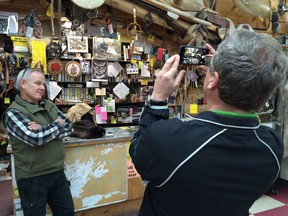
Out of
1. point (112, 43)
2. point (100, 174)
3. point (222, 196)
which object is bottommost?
point (100, 174)

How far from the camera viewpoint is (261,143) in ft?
2.55

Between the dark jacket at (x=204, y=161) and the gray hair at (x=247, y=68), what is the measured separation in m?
0.07

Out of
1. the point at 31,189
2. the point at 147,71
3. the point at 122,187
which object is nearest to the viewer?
the point at 31,189

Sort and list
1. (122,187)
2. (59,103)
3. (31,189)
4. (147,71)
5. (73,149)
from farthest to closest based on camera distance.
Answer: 1. (147,71)
2. (59,103)
3. (122,187)
4. (73,149)
5. (31,189)

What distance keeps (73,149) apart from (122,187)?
0.61m

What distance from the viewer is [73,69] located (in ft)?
12.7

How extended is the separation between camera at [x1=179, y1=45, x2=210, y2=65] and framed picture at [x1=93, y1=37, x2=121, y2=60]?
10.4 ft

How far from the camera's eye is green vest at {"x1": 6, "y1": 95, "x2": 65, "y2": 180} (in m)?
1.77

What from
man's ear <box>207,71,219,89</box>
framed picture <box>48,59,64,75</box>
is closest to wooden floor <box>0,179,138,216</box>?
framed picture <box>48,59,64,75</box>

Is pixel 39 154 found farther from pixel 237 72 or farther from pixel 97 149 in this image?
pixel 237 72

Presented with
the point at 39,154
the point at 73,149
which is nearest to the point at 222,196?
the point at 39,154

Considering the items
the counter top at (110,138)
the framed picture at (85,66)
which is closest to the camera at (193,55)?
the counter top at (110,138)

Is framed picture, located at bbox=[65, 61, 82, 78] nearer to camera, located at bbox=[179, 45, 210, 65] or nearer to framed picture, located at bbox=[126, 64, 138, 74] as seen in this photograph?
framed picture, located at bbox=[126, 64, 138, 74]

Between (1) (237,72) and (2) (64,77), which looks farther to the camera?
(2) (64,77)
